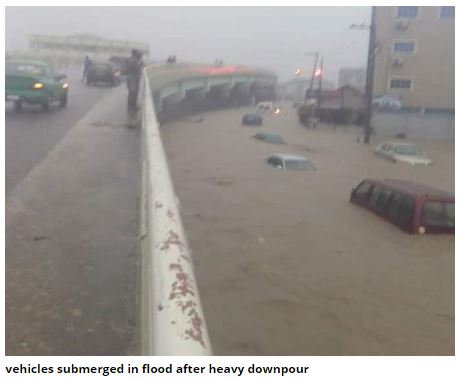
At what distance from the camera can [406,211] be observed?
593 inches

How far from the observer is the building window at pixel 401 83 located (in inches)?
1900

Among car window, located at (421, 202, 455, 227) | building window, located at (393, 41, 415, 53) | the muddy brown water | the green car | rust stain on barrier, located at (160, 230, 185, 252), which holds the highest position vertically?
building window, located at (393, 41, 415, 53)

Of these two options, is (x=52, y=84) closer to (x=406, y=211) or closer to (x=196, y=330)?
(x=406, y=211)

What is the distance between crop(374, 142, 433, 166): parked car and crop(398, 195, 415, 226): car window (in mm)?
15547

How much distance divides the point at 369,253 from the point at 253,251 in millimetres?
2884

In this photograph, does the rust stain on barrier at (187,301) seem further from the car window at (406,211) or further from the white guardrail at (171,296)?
the car window at (406,211)

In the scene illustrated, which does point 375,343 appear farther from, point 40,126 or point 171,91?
point 171,91

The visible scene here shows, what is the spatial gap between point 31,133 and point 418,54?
41764mm

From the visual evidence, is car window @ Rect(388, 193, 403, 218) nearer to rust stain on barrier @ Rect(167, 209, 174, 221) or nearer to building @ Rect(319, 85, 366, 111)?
rust stain on barrier @ Rect(167, 209, 174, 221)

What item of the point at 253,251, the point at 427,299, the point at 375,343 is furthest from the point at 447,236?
the point at 375,343

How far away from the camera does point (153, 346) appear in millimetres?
2586

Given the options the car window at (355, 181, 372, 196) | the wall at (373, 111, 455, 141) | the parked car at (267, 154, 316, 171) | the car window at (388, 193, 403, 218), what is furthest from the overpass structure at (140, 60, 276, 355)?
the wall at (373, 111, 455, 141)

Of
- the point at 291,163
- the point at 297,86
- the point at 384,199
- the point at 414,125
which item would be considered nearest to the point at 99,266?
the point at 384,199

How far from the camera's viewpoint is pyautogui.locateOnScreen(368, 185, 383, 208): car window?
55.8ft
